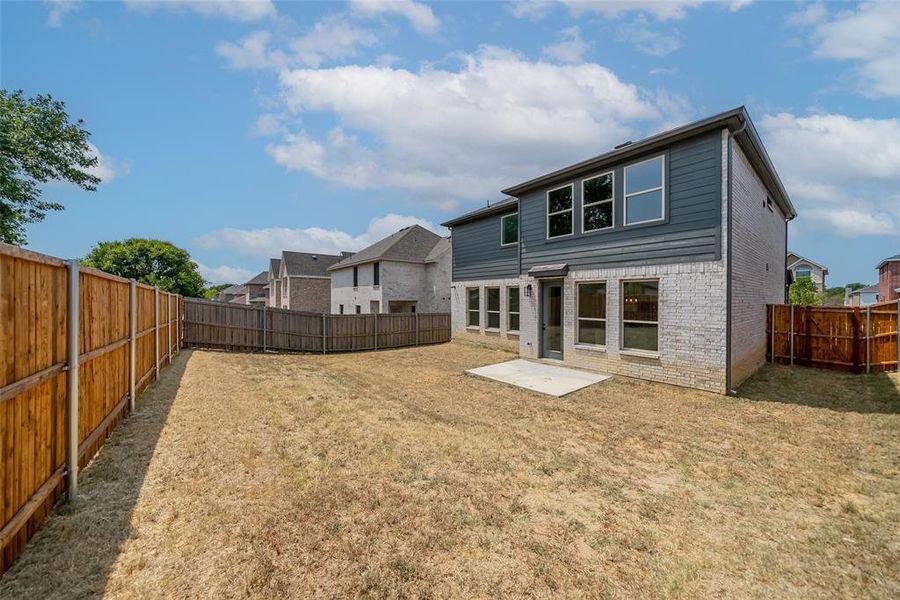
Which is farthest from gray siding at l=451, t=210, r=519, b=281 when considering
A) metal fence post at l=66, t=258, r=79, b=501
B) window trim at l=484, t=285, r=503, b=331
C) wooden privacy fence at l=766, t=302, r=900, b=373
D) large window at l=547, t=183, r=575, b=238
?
metal fence post at l=66, t=258, r=79, b=501

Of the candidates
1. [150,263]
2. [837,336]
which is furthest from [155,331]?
[150,263]

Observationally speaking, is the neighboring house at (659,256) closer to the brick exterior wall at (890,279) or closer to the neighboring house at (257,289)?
the brick exterior wall at (890,279)

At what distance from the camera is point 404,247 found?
24547 mm

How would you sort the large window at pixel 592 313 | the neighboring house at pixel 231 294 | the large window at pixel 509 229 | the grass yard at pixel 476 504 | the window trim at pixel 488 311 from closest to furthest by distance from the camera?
the grass yard at pixel 476 504
the large window at pixel 592 313
the large window at pixel 509 229
the window trim at pixel 488 311
the neighboring house at pixel 231 294

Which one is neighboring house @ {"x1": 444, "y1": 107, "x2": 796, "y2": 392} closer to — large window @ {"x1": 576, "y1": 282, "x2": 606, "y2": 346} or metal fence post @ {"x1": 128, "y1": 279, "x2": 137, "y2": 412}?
large window @ {"x1": 576, "y1": 282, "x2": 606, "y2": 346}

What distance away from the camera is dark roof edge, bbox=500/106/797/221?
25.1 ft

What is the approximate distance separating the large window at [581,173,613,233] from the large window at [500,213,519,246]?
4097 millimetres

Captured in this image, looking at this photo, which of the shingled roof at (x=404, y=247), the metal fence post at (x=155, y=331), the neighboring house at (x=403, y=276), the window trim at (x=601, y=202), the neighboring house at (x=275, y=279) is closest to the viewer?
the metal fence post at (x=155, y=331)

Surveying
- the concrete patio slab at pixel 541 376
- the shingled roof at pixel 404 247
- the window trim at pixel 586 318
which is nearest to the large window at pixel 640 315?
the window trim at pixel 586 318

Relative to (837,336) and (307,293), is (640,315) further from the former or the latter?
(307,293)

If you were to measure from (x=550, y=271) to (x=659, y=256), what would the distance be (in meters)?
3.03

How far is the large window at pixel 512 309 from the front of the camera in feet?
47.6

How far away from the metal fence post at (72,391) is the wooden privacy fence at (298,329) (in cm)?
1099

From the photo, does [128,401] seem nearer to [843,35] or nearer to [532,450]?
[532,450]
